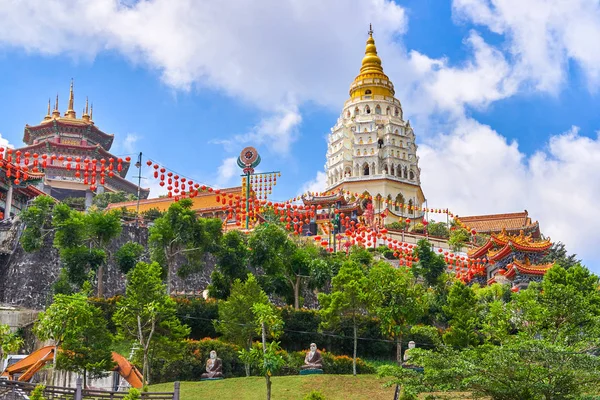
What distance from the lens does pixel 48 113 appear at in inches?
3263

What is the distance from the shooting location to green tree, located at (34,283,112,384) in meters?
25.1

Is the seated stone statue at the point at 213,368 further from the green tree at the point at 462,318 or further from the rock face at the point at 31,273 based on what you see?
the rock face at the point at 31,273

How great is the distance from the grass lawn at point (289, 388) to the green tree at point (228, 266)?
10.3 m

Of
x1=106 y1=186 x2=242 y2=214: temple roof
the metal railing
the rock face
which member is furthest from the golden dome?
the metal railing

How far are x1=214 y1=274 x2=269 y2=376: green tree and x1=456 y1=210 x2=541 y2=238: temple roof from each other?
1497 inches

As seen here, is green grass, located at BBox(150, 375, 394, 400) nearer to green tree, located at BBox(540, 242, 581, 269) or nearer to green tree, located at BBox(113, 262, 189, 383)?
green tree, located at BBox(113, 262, 189, 383)

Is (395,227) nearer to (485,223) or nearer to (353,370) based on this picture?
(485,223)

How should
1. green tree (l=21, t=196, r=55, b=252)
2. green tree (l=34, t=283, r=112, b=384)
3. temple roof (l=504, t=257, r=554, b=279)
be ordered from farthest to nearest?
temple roof (l=504, t=257, r=554, b=279), green tree (l=21, t=196, r=55, b=252), green tree (l=34, t=283, r=112, b=384)

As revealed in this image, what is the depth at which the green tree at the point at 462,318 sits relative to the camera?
1277 inches

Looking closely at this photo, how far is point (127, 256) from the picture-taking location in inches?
1570

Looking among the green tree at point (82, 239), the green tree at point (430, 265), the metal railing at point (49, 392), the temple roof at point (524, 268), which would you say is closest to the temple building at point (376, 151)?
the temple roof at point (524, 268)

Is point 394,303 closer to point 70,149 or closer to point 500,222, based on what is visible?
point 500,222

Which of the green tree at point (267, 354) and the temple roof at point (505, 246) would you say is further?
the temple roof at point (505, 246)

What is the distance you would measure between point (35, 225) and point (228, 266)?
980 cm
